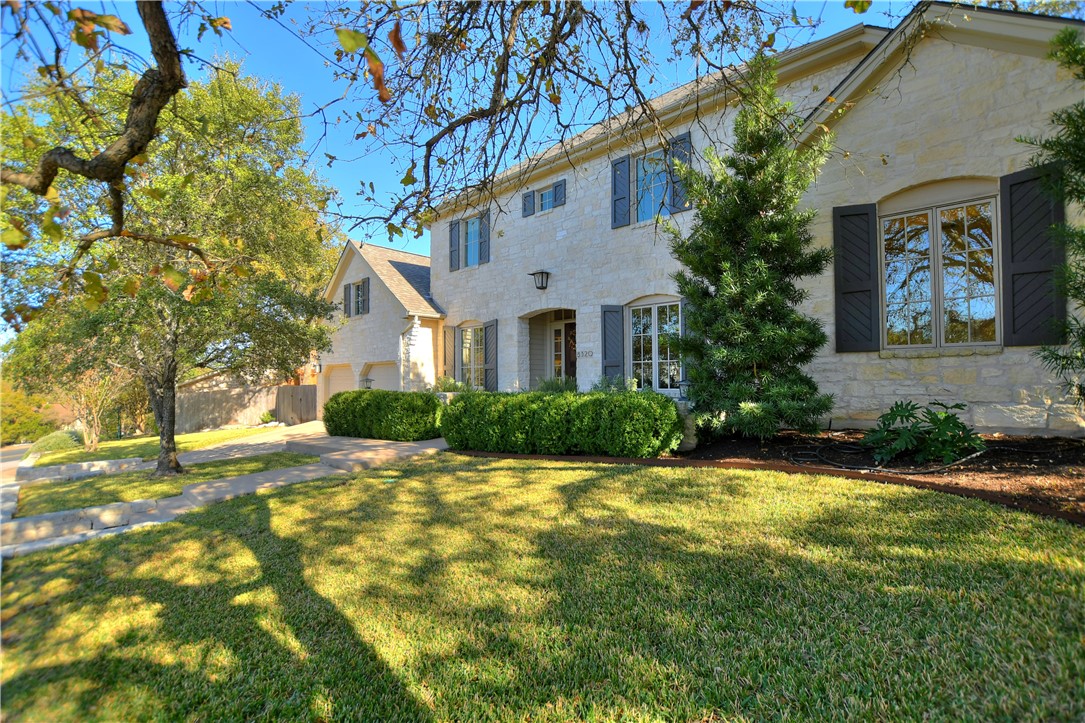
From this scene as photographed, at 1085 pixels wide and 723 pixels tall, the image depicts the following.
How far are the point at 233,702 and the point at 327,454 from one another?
7.26 metres

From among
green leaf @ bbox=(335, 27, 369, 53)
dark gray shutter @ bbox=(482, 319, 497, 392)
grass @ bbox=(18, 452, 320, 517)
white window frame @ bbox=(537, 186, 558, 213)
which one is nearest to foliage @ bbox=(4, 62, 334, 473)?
grass @ bbox=(18, 452, 320, 517)

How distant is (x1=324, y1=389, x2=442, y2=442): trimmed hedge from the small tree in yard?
19.0 feet

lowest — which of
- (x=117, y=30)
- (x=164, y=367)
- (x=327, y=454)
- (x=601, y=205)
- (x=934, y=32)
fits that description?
(x=327, y=454)

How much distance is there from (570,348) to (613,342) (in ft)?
8.05

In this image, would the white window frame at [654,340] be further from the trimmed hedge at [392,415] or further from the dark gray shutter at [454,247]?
the dark gray shutter at [454,247]

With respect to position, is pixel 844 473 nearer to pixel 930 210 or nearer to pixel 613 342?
pixel 930 210

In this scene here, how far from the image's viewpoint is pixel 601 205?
35.5ft

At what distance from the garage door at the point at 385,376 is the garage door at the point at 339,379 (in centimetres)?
137

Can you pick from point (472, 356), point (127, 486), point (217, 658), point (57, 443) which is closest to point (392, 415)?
point (472, 356)

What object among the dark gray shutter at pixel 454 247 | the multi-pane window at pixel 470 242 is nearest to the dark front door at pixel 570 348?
the multi-pane window at pixel 470 242

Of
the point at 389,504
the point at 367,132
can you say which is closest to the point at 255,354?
the point at 389,504

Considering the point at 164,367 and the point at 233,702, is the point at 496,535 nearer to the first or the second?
the point at 233,702

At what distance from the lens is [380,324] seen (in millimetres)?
14812

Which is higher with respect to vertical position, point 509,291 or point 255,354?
point 509,291
